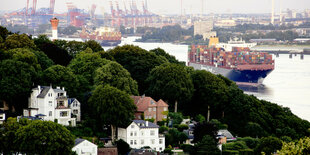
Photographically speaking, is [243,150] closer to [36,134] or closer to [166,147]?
[166,147]

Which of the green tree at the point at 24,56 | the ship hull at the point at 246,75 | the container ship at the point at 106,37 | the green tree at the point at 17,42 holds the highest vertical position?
the green tree at the point at 17,42

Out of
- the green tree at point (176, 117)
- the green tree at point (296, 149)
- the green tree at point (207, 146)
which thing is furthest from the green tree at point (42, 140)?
the green tree at point (296, 149)

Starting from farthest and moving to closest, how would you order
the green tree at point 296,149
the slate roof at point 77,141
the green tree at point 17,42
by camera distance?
the green tree at point 17,42, the slate roof at point 77,141, the green tree at point 296,149

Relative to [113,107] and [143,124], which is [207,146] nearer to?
[143,124]

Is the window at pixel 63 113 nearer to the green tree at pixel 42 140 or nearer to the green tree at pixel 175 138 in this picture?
the green tree at pixel 175 138

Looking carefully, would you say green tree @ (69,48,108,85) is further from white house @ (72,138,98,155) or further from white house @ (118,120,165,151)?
white house @ (72,138,98,155)
